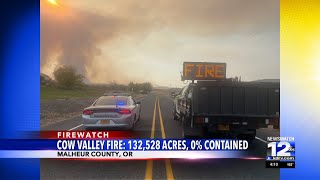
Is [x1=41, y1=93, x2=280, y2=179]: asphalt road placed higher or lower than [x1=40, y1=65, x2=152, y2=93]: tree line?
lower

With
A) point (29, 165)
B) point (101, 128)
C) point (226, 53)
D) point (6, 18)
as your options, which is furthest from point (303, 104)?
point (6, 18)

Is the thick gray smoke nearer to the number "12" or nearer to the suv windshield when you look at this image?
the suv windshield

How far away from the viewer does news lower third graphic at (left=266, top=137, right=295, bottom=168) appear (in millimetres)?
5910

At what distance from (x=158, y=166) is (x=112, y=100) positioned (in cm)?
136

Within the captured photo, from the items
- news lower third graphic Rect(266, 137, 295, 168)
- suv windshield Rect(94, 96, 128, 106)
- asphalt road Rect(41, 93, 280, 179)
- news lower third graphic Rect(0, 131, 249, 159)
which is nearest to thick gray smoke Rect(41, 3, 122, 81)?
suv windshield Rect(94, 96, 128, 106)

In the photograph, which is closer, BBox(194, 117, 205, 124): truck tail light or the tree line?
BBox(194, 117, 205, 124): truck tail light

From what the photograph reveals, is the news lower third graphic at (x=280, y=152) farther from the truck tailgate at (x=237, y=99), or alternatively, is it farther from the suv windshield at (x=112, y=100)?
the suv windshield at (x=112, y=100)

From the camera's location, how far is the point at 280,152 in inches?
234

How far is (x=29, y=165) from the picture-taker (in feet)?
19.8

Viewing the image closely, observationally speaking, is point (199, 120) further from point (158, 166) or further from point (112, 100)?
point (112, 100)

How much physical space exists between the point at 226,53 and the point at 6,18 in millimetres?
3705

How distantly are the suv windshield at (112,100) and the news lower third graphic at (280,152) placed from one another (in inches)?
98.1

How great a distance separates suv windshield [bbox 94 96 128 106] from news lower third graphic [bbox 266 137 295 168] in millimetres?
2491

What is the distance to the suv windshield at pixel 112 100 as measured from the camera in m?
5.96
